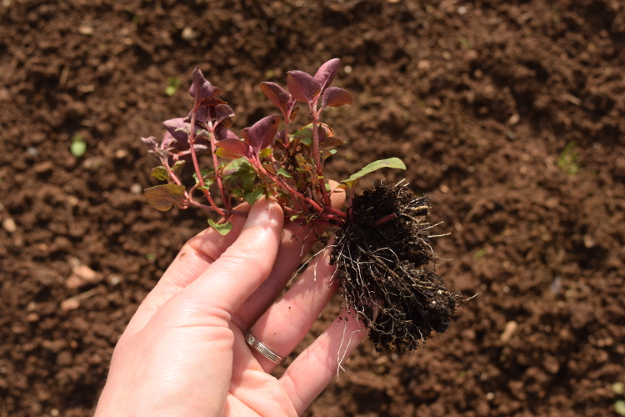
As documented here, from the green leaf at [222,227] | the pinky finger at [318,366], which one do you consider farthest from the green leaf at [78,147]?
the pinky finger at [318,366]

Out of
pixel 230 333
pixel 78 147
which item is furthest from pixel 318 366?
pixel 78 147

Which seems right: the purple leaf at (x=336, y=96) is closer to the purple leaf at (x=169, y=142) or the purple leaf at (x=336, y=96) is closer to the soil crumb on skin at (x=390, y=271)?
the soil crumb on skin at (x=390, y=271)

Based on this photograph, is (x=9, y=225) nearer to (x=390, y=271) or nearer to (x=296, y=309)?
(x=296, y=309)

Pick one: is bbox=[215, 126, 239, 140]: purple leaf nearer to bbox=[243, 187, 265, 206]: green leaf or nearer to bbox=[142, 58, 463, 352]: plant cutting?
bbox=[142, 58, 463, 352]: plant cutting

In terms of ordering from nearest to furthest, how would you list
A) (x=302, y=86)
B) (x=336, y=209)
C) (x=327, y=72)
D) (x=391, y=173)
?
(x=302, y=86)
(x=327, y=72)
(x=336, y=209)
(x=391, y=173)

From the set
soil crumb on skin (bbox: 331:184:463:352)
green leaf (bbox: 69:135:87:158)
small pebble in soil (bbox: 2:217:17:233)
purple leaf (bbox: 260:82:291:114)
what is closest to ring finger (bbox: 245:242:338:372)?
soil crumb on skin (bbox: 331:184:463:352)

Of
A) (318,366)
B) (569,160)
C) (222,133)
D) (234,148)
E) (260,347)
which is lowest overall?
(318,366)
